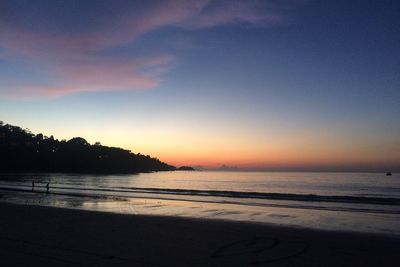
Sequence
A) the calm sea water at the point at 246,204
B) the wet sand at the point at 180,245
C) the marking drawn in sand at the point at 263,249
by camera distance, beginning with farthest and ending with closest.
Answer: the calm sea water at the point at 246,204 → the marking drawn in sand at the point at 263,249 → the wet sand at the point at 180,245

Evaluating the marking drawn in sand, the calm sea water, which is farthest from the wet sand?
the calm sea water

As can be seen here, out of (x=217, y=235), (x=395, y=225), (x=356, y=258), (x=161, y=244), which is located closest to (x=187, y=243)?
(x=161, y=244)

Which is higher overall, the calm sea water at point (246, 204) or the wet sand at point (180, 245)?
the wet sand at point (180, 245)

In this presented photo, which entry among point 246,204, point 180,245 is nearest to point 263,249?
point 180,245

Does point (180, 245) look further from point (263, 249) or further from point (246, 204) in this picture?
point (246, 204)

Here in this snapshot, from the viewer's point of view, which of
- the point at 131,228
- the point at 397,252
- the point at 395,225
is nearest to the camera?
the point at 397,252

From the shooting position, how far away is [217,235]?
532 inches

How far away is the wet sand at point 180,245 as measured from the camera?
30.8 feet

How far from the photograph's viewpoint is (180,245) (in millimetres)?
11453

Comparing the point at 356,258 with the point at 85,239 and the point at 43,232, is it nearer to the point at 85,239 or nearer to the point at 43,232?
the point at 85,239

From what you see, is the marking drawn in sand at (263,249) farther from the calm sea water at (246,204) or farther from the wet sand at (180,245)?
the calm sea water at (246,204)

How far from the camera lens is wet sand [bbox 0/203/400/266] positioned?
369 inches

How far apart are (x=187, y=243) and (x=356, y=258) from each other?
5.33m

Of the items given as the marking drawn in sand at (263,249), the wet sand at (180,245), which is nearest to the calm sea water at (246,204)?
the wet sand at (180,245)
